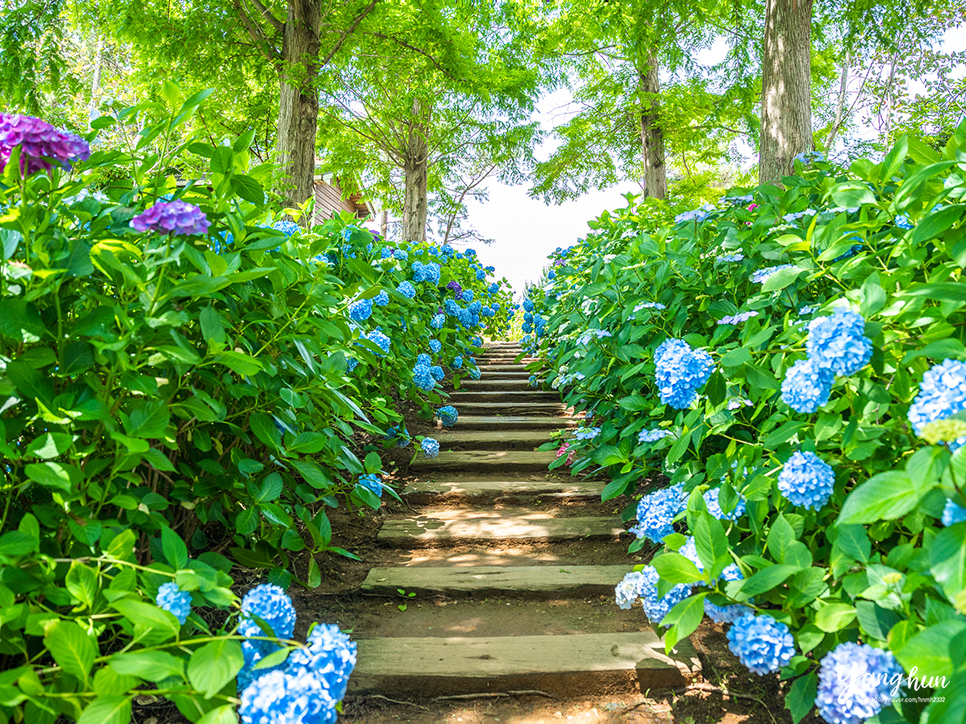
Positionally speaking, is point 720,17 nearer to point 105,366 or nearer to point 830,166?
point 830,166

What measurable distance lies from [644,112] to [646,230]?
6701 millimetres

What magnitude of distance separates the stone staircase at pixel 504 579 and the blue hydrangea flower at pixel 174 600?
2.37 ft

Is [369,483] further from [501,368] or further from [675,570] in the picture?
[501,368]

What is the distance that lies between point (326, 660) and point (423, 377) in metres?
2.53

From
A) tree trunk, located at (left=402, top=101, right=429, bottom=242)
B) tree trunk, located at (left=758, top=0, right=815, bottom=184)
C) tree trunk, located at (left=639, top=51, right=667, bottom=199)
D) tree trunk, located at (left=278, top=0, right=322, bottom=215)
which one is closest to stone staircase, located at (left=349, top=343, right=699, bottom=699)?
tree trunk, located at (left=758, top=0, right=815, bottom=184)

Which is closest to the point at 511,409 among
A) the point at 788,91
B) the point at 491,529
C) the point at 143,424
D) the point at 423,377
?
the point at 423,377

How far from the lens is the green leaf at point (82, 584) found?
931mm

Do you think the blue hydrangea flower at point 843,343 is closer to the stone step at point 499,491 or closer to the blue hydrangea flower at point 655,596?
the blue hydrangea flower at point 655,596

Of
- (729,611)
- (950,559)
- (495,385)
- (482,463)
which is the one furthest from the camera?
(495,385)

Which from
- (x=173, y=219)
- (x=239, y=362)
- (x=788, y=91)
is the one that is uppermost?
(x=788, y=91)

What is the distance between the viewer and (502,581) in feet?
6.49

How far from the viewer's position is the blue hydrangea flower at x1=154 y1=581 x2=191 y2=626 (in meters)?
0.94

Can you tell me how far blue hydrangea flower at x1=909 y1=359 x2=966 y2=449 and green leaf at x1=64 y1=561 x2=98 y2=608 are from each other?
130 centimetres

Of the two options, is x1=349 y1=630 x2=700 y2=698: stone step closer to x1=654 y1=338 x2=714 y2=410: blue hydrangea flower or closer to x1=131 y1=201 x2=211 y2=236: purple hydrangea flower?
x1=654 y1=338 x2=714 y2=410: blue hydrangea flower
